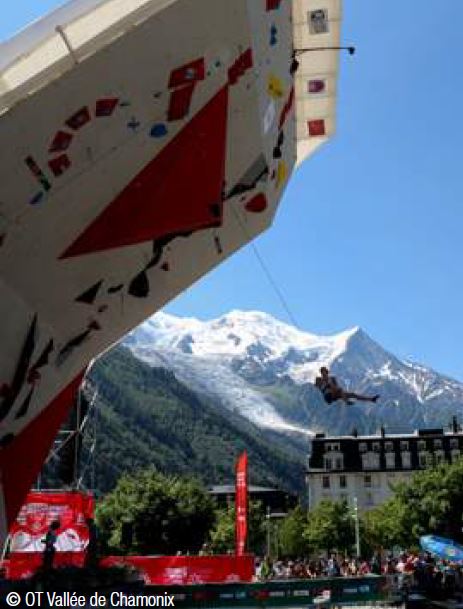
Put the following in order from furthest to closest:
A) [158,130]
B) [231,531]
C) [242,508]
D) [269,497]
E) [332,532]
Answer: [269,497] < [231,531] < [332,532] < [242,508] < [158,130]

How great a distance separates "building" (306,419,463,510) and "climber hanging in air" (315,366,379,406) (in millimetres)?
83342

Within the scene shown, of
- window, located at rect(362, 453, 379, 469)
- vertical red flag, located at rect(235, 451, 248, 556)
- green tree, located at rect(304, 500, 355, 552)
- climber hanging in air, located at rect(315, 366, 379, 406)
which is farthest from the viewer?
window, located at rect(362, 453, 379, 469)

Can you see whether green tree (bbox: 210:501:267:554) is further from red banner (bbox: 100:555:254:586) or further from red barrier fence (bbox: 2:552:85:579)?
red banner (bbox: 100:555:254:586)

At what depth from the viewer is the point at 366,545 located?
67062mm

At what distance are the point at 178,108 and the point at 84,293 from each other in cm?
406

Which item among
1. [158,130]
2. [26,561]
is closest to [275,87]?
[158,130]

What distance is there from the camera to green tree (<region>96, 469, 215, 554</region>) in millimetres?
56875

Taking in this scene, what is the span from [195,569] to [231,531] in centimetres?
4745

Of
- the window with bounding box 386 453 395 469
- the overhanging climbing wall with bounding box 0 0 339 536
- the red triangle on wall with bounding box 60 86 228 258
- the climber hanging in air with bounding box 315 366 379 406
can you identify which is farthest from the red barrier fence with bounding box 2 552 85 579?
the window with bounding box 386 453 395 469

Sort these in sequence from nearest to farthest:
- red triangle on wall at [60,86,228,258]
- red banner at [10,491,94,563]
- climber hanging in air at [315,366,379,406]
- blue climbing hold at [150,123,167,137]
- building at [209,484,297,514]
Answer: blue climbing hold at [150,123,167,137]
red triangle on wall at [60,86,228,258]
climber hanging in air at [315,366,379,406]
red banner at [10,491,94,563]
building at [209,484,297,514]

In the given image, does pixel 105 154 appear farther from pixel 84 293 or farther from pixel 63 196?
pixel 84 293

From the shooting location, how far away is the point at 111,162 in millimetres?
12055

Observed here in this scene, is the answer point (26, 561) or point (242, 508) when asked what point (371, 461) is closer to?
point (242, 508)

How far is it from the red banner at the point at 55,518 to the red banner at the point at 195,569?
3035 mm
